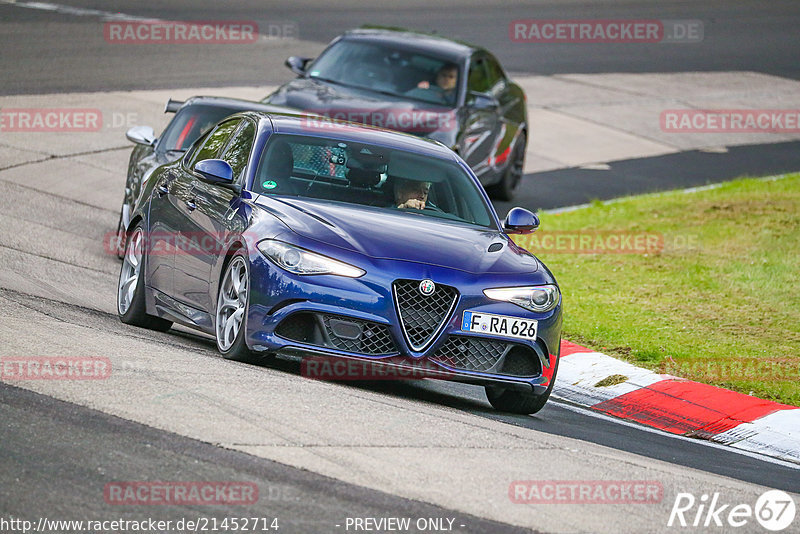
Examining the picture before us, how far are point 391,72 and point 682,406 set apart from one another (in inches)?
317

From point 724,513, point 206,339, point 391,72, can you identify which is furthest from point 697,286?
point 724,513

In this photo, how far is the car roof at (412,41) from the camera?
17016 mm

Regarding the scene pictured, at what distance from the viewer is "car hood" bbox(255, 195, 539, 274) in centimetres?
793

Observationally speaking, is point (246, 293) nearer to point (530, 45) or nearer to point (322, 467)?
point (322, 467)

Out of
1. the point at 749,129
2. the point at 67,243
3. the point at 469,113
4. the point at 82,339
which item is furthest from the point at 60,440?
the point at 749,129

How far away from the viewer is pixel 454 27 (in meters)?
29.8

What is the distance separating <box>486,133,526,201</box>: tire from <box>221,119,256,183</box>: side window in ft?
28.3

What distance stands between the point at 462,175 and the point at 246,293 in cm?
229

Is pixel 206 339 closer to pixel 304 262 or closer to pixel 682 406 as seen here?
pixel 304 262
